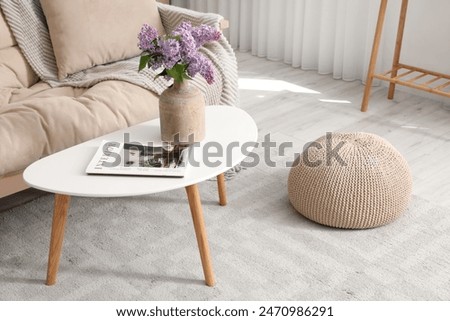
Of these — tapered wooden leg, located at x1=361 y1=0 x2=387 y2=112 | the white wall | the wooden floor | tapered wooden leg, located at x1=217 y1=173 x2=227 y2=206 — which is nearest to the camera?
tapered wooden leg, located at x1=217 y1=173 x2=227 y2=206

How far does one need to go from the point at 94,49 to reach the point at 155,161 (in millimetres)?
959

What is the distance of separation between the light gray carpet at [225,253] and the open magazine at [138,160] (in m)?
0.37

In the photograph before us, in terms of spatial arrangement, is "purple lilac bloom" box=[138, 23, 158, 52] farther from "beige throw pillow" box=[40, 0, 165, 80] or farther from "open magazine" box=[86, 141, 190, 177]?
"beige throw pillow" box=[40, 0, 165, 80]

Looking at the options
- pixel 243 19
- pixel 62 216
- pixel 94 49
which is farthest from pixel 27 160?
pixel 243 19

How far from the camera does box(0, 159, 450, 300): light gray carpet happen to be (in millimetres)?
2043

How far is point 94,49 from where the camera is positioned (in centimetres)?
278

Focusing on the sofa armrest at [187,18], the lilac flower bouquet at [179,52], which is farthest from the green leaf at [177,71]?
the sofa armrest at [187,18]

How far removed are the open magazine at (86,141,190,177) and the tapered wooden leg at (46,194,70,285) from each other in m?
0.14

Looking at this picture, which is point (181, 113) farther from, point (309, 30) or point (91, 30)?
point (309, 30)

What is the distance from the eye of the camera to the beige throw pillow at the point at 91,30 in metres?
2.71

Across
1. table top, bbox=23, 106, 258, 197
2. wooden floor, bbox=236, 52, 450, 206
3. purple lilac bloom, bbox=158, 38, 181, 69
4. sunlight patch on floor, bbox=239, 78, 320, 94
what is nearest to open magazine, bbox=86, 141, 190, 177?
table top, bbox=23, 106, 258, 197

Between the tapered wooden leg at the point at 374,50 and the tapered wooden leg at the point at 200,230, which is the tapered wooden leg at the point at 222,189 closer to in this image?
the tapered wooden leg at the point at 200,230
